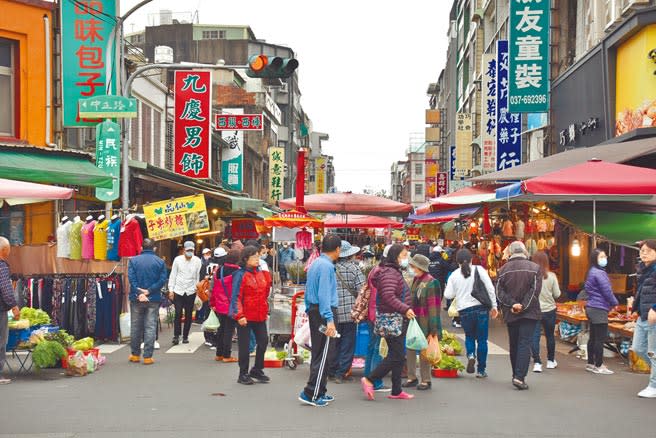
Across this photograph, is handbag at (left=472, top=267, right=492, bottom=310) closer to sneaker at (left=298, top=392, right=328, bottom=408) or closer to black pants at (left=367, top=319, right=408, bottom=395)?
black pants at (left=367, top=319, right=408, bottom=395)

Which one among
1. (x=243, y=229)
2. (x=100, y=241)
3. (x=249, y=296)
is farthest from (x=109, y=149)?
(x=243, y=229)

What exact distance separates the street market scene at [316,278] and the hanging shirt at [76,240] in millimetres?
52

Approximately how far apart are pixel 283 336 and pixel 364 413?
507cm

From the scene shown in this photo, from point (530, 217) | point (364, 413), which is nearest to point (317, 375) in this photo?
point (364, 413)

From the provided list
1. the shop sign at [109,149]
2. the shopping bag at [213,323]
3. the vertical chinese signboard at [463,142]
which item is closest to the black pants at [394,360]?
the shopping bag at [213,323]

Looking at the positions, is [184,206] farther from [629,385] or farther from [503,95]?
[503,95]

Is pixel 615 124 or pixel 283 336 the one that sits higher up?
pixel 615 124

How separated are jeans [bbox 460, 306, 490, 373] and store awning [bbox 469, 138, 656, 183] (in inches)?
166

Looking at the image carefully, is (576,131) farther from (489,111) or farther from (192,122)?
(192,122)

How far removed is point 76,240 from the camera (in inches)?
567

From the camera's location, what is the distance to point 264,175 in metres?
57.6

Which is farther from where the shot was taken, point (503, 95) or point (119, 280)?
point (503, 95)

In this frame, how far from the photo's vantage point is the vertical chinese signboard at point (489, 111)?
2784 cm

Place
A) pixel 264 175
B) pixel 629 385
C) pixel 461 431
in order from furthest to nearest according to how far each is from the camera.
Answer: pixel 264 175 < pixel 629 385 < pixel 461 431
